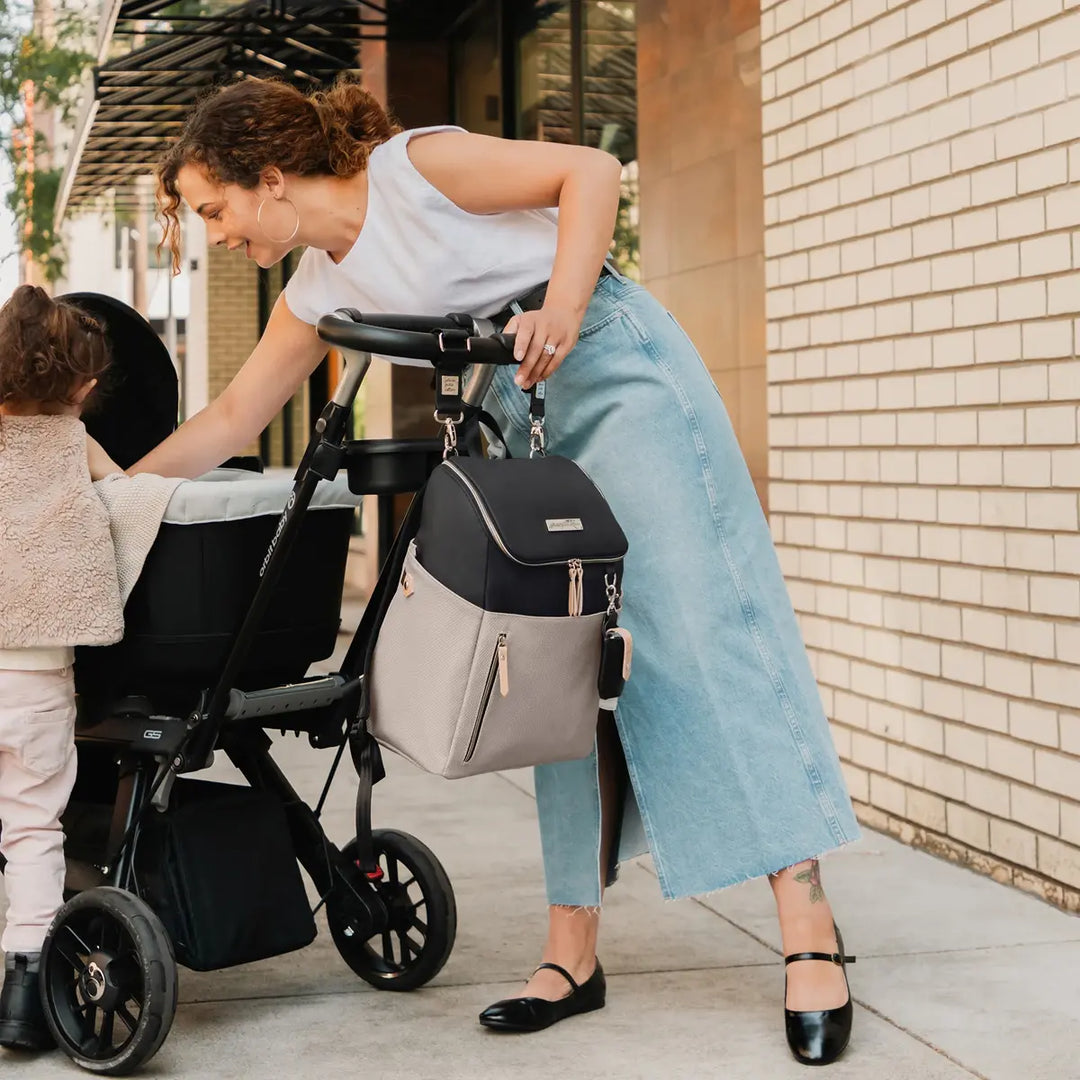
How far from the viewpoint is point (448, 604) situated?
2436 millimetres

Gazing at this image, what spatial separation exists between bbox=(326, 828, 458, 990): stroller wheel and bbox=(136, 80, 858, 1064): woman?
0.24 metres

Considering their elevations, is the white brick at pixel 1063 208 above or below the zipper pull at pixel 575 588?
above

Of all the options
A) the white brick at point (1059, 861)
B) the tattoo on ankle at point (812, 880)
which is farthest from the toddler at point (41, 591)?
the white brick at point (1059, 861)

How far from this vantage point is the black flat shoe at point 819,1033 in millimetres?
2705

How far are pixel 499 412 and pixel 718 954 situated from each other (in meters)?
1.25

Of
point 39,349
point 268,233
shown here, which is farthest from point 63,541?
point 268,233

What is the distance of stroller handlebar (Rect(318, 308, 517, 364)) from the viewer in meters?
2.43

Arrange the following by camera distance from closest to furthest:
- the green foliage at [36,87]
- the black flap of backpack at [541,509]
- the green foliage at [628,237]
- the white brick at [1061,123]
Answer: the black flap of backpack at [541,509], the white brick at [1061,123], the green foliage at [628,237], the green foliage at [36,87]

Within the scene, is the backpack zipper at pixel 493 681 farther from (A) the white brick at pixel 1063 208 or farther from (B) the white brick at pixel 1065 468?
(A) the white brick at pixel 1063 208

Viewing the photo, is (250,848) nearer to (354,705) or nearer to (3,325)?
(354,705)

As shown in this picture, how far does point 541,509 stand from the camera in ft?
8.03

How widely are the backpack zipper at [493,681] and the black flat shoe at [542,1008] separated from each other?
703 millimetres

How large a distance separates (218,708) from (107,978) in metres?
0.46

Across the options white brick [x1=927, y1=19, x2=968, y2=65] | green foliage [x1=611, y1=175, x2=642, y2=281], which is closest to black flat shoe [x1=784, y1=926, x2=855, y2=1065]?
white brick [x1=927, y1=19, x2=968, y2=65]
